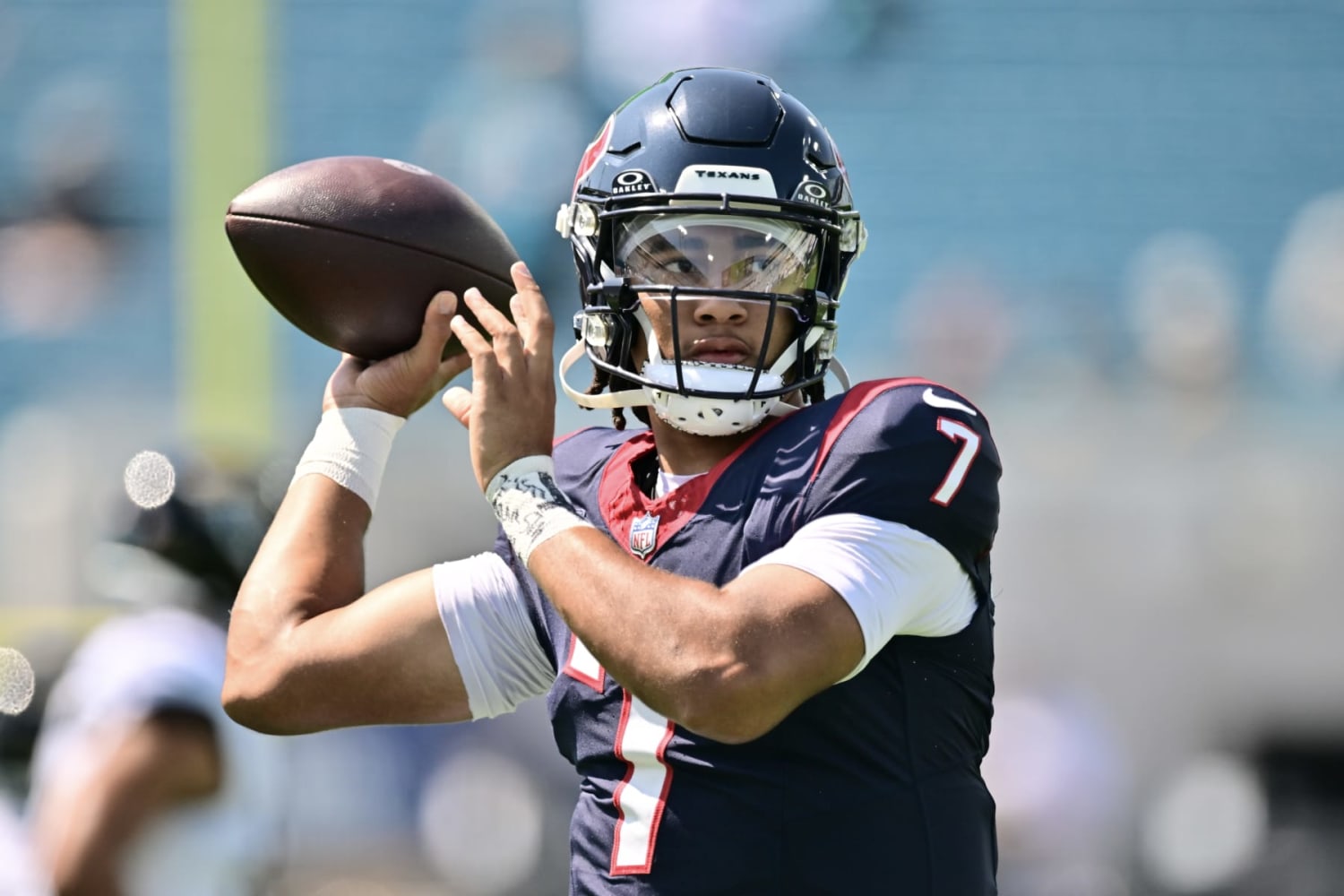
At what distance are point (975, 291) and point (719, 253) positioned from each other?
381 cm

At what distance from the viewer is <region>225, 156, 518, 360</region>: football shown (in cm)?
226

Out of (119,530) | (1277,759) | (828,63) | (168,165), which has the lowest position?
(1277,759)

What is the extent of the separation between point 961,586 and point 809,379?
1.11 ft

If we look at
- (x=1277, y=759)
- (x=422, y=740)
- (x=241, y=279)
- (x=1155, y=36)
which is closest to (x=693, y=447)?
(x=422, y=740)

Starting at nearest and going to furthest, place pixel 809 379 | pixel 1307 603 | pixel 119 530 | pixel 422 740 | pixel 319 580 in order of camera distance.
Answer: pixel 809 379 → pixel 319 580 → pixel 119 530 → pixel 422 740 → pixel 1307 603

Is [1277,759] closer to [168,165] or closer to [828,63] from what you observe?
[828,63]

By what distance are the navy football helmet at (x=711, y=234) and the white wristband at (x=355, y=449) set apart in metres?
0.31

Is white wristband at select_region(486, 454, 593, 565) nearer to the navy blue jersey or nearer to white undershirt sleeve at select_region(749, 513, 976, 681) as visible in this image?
the navy blue jersey

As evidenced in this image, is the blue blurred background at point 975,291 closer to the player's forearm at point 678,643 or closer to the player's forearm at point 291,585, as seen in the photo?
the player's forearm at point 291,585

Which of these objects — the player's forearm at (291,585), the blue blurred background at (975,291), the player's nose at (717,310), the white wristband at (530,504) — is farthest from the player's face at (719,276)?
the blue blurred background at (975,291)

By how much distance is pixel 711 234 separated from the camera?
6.83 feet

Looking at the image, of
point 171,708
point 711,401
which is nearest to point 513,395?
point 711,401

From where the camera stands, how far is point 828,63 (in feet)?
19.6

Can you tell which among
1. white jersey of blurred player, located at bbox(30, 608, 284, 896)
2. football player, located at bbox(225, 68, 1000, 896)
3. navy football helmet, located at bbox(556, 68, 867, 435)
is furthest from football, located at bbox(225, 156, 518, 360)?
white jersey of blurred player, located at bbox(30, 608, 284, 896)
